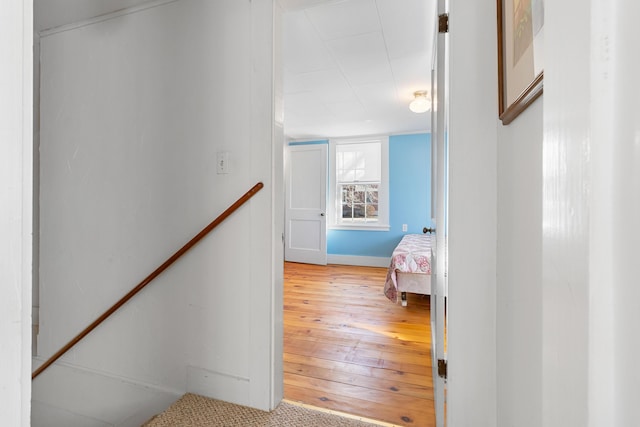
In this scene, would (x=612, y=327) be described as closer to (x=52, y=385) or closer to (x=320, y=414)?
(x=320, y=414)

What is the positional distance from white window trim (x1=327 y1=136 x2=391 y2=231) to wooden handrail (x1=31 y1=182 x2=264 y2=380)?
3.92 meters

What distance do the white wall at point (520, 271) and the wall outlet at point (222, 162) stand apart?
121cm

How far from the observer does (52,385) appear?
194 centimetres

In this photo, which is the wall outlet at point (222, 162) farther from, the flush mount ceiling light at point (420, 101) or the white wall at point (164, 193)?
the flush mount ceiling light at point (420, 101)

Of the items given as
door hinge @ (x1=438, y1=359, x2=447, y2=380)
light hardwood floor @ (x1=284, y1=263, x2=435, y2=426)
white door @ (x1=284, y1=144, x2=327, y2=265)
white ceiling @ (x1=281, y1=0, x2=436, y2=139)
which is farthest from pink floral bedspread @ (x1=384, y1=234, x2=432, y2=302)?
white door @ (x1=284, y1=144, x2=327, y2=265)

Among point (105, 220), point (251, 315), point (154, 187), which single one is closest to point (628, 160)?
point (251, 315)

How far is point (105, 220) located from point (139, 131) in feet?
1.92

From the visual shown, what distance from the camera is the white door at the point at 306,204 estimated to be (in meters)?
5.33

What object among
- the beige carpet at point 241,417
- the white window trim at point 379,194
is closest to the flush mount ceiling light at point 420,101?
the white window trim at point 379,194

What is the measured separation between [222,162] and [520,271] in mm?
1354

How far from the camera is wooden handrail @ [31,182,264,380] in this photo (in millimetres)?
1492

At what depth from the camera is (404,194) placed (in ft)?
16.6

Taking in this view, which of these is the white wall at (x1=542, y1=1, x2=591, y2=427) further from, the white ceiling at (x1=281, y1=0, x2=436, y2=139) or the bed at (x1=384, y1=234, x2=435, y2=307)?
the bed at (x1=384, y1=234, x2=435, y2=307)
